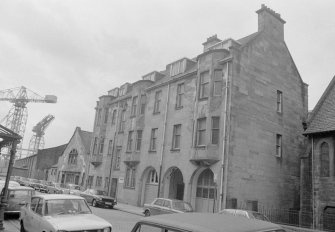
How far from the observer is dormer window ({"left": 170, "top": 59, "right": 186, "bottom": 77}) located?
30.0 metres

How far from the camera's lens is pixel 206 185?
81.5ft

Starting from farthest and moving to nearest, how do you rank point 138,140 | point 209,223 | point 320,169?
point 138,140, point 320,169, point 209,223

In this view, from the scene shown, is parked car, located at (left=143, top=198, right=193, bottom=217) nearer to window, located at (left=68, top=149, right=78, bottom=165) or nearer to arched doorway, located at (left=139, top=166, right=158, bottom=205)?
arched doorway, located at (left=139, top=166, right=158, bottom=205)

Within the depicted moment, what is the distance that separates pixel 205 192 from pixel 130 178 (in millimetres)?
10502

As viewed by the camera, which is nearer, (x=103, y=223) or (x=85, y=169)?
(x=103, y=223)

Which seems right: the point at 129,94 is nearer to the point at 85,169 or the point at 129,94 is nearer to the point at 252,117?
the point at 85,169

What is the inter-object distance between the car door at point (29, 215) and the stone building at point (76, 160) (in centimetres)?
3281

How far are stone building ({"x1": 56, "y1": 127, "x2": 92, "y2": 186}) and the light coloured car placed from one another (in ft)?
109

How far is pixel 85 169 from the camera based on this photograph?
43.8 metres

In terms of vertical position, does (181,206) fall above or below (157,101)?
below

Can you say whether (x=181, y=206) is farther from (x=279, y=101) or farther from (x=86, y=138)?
(x=86, y=138)

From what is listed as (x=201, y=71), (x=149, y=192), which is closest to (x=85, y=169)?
(x=149, y=192)

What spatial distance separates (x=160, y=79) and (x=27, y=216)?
968 inches

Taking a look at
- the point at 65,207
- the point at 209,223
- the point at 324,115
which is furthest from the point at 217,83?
the point at 209,223
